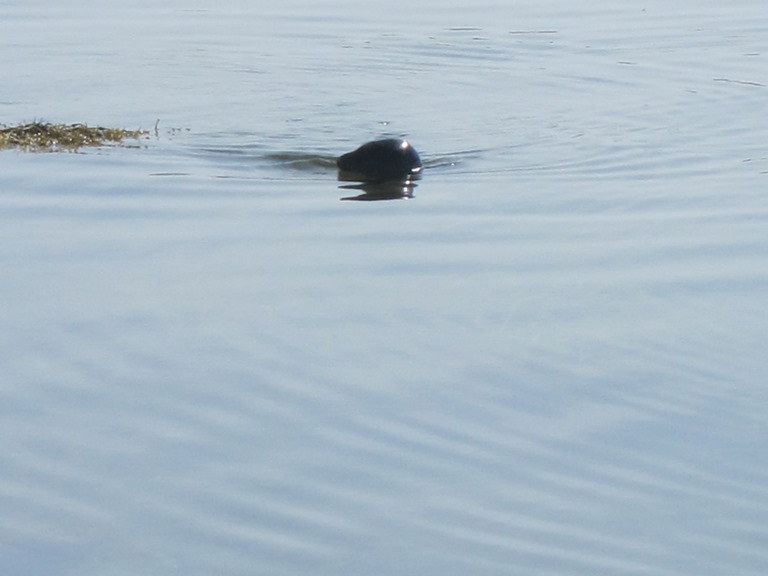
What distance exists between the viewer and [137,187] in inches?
480

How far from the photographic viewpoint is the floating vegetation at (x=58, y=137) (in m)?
13.7

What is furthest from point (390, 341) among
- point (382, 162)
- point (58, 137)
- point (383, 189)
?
point (58, 137)

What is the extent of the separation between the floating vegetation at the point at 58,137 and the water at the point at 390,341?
30cm

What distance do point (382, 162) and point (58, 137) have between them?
2925 millimetres

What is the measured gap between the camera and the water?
618 centimetres

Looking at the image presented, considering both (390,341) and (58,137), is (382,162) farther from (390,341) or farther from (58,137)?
(390,341)

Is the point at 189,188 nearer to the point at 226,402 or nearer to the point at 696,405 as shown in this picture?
the point at 226,402

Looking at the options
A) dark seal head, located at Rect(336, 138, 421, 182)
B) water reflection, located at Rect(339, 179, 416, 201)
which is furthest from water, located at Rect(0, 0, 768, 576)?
dark seal head, located at Rect(336, 138, 421, 182)

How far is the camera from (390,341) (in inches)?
329

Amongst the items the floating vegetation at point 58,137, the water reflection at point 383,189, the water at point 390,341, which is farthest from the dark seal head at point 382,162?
the floating vegetation at point 58,137

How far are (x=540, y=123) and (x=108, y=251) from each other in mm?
6059

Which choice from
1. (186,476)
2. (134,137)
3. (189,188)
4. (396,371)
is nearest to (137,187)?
(189,188)

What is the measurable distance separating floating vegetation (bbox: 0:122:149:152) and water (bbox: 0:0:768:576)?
0.97 ft

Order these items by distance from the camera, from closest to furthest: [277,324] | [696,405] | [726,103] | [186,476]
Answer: [186,476]
[696,405]
[277,324]
[726,103]
